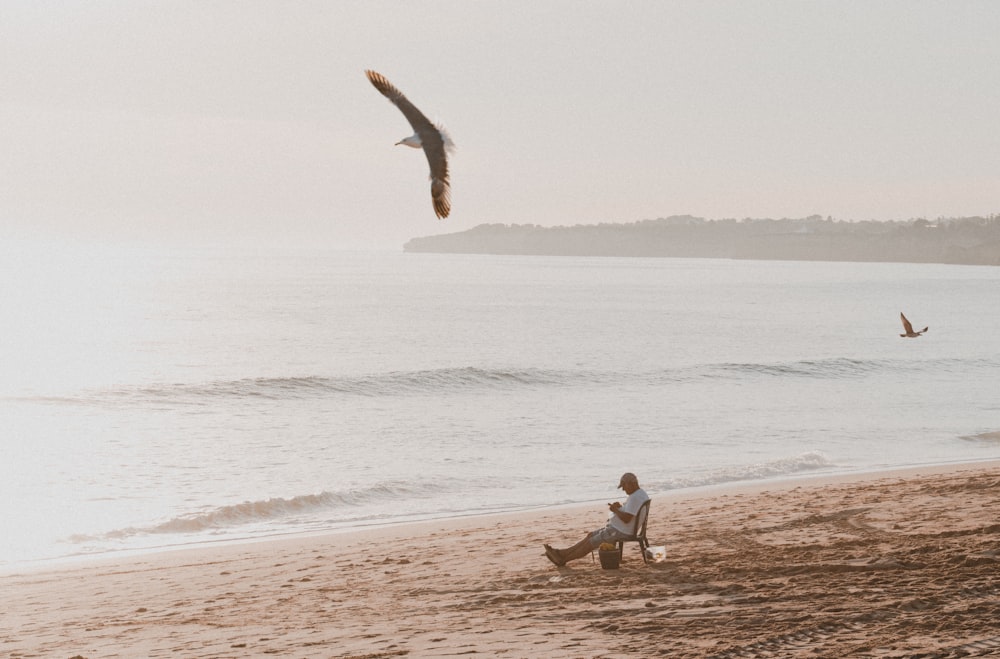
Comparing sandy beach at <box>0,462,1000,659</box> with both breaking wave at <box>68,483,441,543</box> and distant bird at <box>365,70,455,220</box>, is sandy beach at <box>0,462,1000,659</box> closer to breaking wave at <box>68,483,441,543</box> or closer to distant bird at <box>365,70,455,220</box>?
breaking wave at <box>68,483,441,543</box>

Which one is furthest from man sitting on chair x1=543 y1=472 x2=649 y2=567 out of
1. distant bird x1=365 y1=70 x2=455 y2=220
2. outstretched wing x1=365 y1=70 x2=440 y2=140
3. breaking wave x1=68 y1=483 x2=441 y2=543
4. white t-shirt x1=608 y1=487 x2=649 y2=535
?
breaking wave x1=68 y1=483 x2=441 y2=543

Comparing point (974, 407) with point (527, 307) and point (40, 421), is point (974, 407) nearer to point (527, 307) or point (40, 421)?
point (40, 421)

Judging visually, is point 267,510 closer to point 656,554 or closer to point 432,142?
point 656,554

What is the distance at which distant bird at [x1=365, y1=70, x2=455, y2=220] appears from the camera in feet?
19.6

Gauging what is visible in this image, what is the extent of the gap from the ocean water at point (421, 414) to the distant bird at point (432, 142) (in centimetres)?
1026

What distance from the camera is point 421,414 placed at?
31.0 metres

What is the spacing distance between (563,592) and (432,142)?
512cm

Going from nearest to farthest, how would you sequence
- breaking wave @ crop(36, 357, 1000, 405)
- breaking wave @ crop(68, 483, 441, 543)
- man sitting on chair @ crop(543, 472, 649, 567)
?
1. man sitting on chair @ crop(543, 472, 649, 567)
2. breaking wave @ crop(68, 483, 441, 543)
3. breaking wave @ crop(36, 357, 1000, 405)

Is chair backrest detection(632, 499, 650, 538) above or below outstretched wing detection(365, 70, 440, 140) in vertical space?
below

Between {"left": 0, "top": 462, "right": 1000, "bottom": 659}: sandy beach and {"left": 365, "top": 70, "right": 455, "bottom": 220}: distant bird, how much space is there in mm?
3576

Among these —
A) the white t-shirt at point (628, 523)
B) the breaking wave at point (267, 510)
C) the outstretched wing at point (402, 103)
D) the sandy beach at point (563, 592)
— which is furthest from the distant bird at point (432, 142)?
the breaking wave at point (267, 510)

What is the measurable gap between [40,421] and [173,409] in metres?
4.18

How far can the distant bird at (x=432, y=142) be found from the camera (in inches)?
236

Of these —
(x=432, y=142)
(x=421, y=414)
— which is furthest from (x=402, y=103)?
(x=421, y=414)
